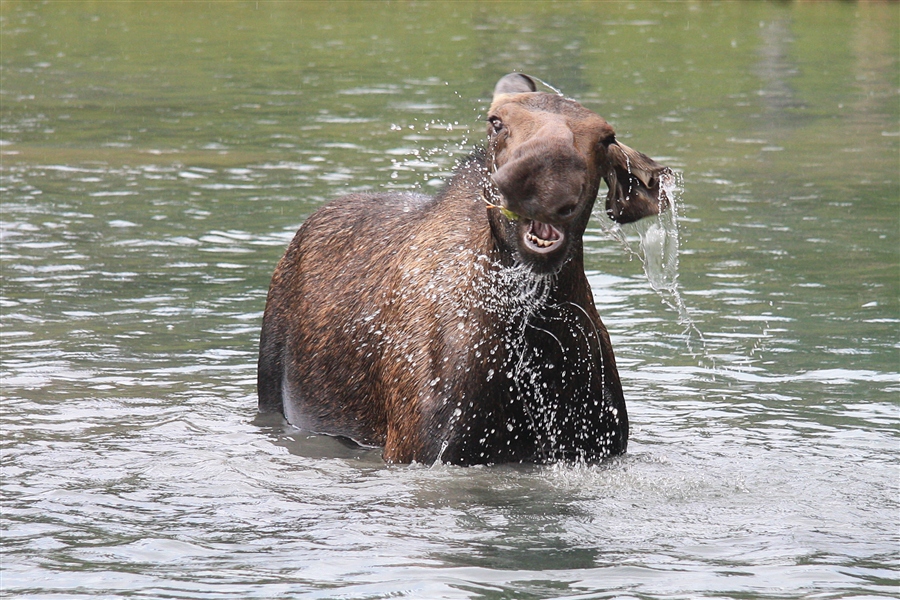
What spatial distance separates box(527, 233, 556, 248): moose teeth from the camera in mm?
6375

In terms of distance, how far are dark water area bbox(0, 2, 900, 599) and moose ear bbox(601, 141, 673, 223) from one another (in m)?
0.23

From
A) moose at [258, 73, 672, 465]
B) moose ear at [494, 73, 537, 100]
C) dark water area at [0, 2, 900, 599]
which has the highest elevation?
moose ear at [494, 73, 537, 100]

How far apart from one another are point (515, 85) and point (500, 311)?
1.07 m

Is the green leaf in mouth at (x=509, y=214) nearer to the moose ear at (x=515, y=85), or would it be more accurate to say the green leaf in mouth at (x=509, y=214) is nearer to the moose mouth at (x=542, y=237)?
the moose mouth at (x=542, y=237)

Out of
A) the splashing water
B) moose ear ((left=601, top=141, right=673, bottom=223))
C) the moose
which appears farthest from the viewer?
the splashing water

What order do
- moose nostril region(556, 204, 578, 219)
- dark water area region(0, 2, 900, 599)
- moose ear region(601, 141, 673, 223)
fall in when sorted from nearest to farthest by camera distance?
moose nostril region(556, 204, 578, 219)
dark water area region(0, 2, 900, 599)
moose ear region(601, 141, 673, 223)

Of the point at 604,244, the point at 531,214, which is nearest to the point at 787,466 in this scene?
the point at 531,214

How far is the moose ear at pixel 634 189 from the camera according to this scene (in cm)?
687

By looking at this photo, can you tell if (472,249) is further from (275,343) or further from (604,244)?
(604,244)

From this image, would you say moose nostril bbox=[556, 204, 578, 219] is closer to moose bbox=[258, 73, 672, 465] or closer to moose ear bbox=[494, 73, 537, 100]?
moose bbox=[258, 73, 672, 465]

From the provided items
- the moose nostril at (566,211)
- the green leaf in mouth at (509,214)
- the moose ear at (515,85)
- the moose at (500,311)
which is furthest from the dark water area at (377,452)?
the moose nostril at (566,211)

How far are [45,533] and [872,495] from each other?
382 centimetres

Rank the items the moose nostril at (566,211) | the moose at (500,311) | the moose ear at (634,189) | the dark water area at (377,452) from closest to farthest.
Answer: the moose nostril at (566,211) < the dark water area at (377,452) < the moose at (500,311) < the moose ear at (634,189)

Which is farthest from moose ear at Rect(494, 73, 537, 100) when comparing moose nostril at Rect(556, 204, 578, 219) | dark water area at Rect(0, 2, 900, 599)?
moose nostril at Rect(556, 204, 578, 219)
